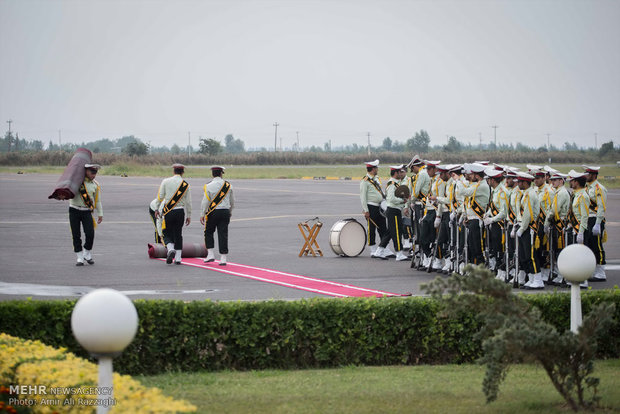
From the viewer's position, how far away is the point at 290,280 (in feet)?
51.7

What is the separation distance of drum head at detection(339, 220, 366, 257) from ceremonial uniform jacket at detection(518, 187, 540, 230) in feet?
16.8

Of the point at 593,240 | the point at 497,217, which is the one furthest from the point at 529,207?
the point at 593,240

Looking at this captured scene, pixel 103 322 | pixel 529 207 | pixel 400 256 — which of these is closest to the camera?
pixel 103 322

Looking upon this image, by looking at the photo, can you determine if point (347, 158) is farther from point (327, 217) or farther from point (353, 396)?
point (353, 396)

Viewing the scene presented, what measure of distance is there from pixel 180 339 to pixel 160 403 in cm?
383

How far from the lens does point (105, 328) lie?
16.4 ft

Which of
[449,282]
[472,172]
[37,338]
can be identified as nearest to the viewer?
[449,282]

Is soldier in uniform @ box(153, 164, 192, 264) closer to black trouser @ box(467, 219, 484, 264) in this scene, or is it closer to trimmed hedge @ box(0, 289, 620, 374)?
black trouser @ box(467, 219, 484, 264)

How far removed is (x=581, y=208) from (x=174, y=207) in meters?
8.27

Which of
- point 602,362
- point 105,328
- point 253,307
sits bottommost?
point 602,362

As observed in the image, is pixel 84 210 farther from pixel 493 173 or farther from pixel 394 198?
pixel 493 173

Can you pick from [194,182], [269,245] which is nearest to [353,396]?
[269,245]

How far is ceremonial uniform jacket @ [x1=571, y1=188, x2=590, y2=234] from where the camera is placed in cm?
1506

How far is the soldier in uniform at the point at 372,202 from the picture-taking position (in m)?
19.6
